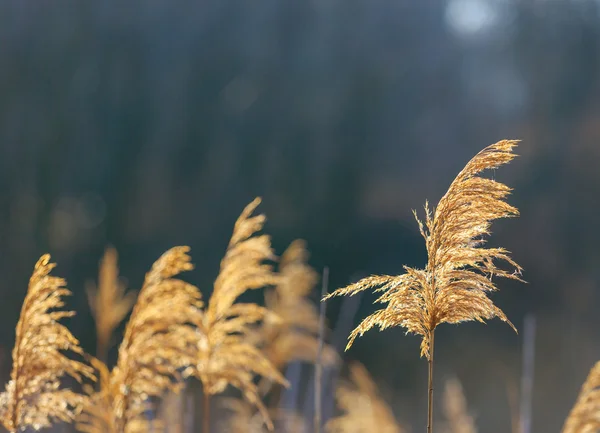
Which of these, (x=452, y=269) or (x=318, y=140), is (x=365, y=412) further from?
(x=318, y=140)

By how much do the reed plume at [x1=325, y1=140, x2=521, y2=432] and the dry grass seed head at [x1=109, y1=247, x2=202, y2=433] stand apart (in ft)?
2.29

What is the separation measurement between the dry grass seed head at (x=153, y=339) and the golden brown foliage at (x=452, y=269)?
70 cm

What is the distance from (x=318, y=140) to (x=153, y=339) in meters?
13.8

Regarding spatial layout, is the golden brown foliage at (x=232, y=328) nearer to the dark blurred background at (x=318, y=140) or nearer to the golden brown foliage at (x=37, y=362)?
the golden brown foliage at (x=37, y=362)

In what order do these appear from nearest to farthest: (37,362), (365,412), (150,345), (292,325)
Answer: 1. (37,362)
2. (150,345)
3. (365,412)
4. (292,325)

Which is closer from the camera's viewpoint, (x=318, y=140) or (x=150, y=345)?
(x=150, y=345)

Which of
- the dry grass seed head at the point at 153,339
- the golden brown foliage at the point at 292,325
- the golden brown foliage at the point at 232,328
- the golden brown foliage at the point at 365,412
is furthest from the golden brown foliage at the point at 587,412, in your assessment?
the golden brown foliage at the point at 292,325

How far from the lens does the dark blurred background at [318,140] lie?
13227 mm

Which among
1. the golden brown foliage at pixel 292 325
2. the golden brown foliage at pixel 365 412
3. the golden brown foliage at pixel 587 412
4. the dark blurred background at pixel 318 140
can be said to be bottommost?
the golden brown foliage at pixel 587 412

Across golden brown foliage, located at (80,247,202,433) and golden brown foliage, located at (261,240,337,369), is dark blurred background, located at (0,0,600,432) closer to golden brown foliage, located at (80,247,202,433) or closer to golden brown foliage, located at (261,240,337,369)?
golden brown foliage, located at (261,240,337,369)

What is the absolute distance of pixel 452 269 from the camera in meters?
1.68

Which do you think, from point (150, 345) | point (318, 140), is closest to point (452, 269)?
point (150, 345)

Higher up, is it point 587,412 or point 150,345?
point 150,345

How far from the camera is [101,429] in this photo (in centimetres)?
229
